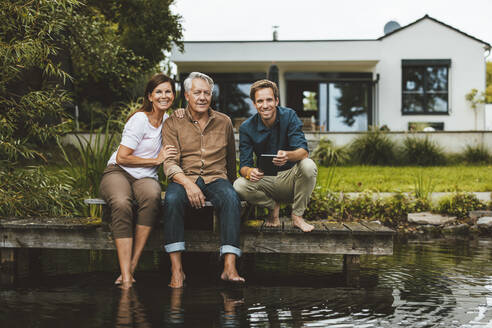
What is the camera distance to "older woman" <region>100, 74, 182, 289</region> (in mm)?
3404

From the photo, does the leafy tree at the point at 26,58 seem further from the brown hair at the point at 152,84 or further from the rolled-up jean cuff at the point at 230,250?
the rolled-up jean cuff at the point at 230,250

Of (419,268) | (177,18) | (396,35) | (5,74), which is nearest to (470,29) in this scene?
(396,35)

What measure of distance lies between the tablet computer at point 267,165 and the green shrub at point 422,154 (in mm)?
8576

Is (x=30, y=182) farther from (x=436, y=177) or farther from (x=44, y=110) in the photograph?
(x=436, y=177)

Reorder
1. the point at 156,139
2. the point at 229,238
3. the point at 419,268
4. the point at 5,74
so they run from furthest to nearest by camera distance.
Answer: the point at 5,74, the point at 419,268, the point at 156,139, the point at 229,238

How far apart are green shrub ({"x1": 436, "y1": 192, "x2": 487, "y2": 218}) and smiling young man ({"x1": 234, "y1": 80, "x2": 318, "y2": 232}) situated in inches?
132

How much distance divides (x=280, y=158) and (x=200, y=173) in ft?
2.07

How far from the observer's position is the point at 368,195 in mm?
6480

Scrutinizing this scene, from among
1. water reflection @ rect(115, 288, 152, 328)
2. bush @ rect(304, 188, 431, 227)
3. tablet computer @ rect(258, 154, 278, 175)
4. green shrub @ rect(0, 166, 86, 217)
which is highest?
tablet computer @ rect(258, 154, 278, 175)

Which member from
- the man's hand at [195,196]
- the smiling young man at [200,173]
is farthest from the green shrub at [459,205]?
the man's hand at [195,196]

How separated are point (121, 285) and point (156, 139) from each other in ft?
3.55

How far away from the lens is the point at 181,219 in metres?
3.46

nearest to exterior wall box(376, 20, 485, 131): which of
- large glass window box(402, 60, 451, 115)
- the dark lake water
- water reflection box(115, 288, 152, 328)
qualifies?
large glass window box(402, 60, 451, 115)

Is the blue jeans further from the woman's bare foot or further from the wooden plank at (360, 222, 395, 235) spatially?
the wooden plank at (360, 222, 395, 235)
